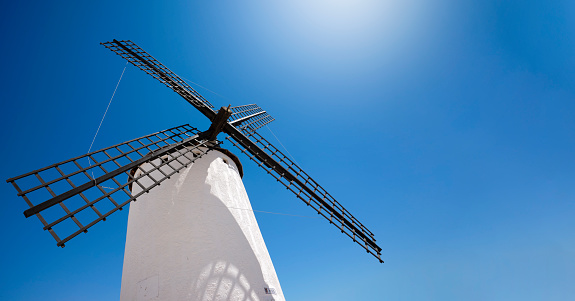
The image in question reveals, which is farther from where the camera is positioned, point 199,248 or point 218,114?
point 218,114

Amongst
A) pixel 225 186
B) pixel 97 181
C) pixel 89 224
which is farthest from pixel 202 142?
pixel 89 224

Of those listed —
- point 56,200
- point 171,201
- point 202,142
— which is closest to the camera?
point 56,200

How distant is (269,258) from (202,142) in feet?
9.88

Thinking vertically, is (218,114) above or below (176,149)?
above

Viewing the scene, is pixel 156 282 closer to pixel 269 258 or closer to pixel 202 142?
pixel 269 258

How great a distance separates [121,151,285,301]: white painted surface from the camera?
365cm

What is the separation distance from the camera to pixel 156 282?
364 centimetres

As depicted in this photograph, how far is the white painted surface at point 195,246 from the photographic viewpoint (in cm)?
365

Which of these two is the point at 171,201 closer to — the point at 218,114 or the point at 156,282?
the point at 156,282

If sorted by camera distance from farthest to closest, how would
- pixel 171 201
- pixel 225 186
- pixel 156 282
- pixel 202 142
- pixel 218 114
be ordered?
1. pixel 218 114
2. pixel 202 142
3. pixel 225 186
4. pixel 171 201
5. pixel 156 282

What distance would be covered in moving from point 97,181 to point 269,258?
3.25 m

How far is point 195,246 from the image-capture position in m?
3.99

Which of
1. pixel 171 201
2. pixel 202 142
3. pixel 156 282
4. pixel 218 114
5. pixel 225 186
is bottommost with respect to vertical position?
pixel 156 282

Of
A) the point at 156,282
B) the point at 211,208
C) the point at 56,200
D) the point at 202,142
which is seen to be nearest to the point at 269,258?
the point at 211,208
